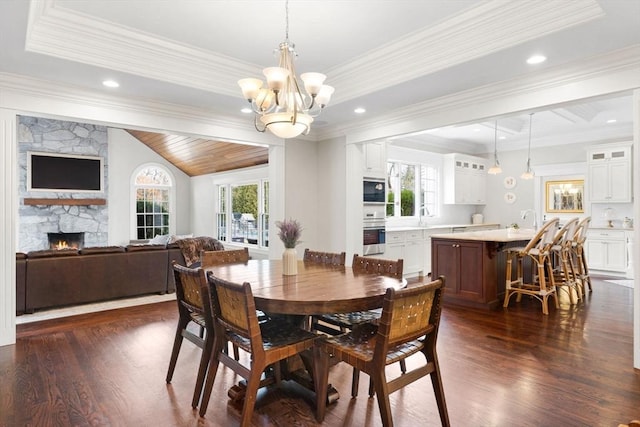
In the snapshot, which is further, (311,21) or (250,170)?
(250,170)

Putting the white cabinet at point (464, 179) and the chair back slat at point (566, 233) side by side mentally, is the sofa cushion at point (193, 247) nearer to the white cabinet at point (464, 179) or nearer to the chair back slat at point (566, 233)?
the white cabinet at point (464, 179)

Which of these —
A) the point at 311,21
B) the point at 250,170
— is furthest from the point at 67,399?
the point at 250,170

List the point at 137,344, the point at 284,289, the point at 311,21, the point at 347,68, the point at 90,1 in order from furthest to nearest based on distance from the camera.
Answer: the point at 347,68 < the point at 137,344 < the point at 311,21 < the point at 90,1 < the point at 284,289

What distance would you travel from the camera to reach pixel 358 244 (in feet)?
17.4

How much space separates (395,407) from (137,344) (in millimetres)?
2394

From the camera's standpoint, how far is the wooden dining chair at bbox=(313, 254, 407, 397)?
247cm

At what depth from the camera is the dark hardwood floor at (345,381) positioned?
223 centimetres

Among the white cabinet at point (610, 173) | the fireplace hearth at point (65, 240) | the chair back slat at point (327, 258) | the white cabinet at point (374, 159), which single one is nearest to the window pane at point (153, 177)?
the fireplace hearth at point (65, 240)

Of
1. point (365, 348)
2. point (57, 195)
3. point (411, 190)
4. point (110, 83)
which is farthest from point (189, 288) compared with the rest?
point (57, 195)

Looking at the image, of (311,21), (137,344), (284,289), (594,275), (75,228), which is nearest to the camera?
(284,289)

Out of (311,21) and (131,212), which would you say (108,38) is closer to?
(311,21)

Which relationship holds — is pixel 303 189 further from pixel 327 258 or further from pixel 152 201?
pixel 152 201

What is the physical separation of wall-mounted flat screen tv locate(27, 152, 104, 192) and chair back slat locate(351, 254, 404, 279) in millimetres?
7306

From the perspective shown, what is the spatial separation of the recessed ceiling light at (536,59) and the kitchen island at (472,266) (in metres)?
2.16
